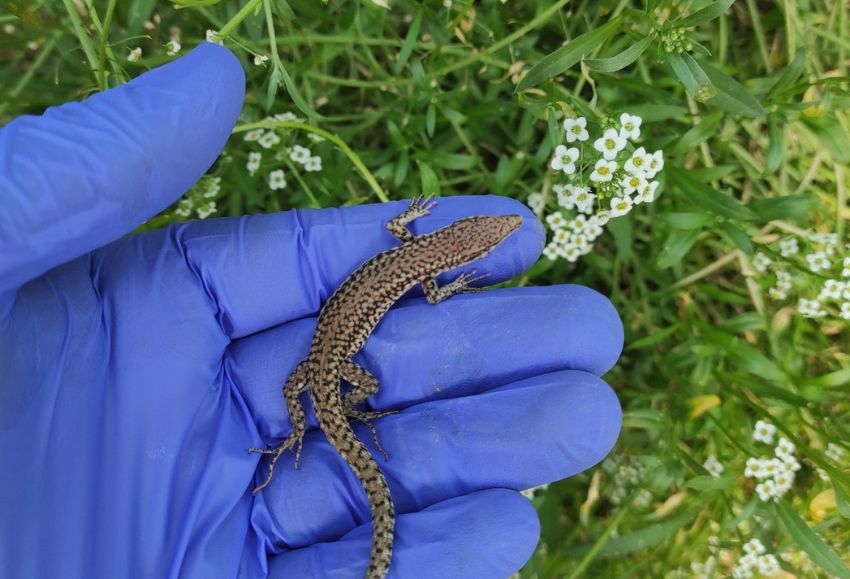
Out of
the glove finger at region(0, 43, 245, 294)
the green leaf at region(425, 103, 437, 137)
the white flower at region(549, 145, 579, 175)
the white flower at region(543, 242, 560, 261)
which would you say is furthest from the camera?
the white flower at region(543, 242, 560, 261)

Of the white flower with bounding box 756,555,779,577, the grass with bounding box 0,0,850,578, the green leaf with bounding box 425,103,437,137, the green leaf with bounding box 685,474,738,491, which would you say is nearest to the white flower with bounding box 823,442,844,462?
the grass with bounding box 0,0,850,578

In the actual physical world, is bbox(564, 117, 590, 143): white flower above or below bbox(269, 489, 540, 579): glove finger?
above

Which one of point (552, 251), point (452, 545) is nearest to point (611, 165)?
point (552, 251)

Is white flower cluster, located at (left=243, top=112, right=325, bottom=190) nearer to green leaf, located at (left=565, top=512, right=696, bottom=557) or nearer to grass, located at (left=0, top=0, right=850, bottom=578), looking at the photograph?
grass, located at (left=0, top=0, right=850, bottom=578)

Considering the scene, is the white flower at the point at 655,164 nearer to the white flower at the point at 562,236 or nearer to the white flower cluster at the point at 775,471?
the white flower at the point at 562,236

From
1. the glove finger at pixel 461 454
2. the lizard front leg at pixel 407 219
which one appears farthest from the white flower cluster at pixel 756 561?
the lizard front leg at pixel 407 219

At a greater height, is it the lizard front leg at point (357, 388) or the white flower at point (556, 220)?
the white flower at point (556, 220)
